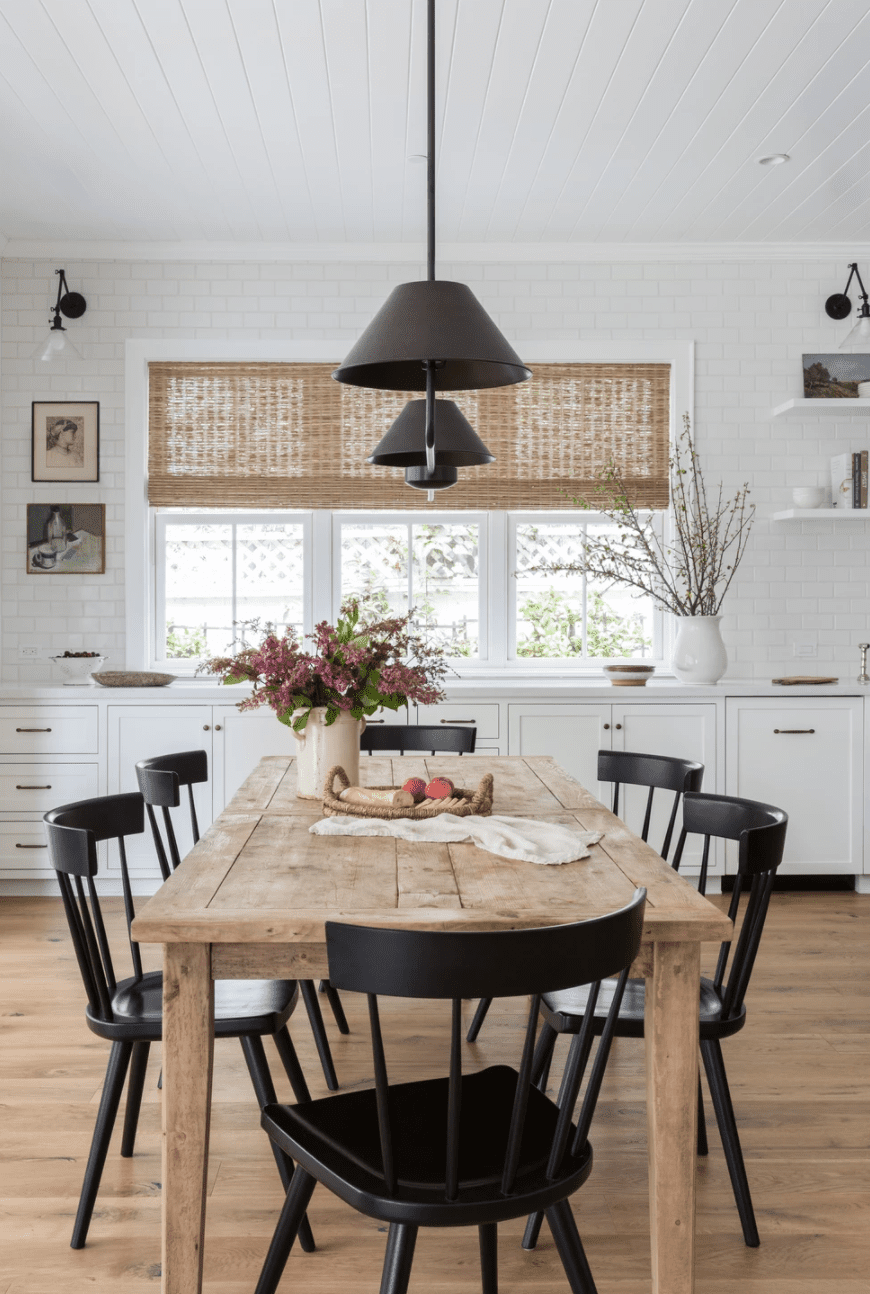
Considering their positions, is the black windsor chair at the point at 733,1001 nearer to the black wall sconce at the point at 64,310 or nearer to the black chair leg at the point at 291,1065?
the black chair leg at the point at 291,1065

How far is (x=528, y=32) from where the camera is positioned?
342 cm

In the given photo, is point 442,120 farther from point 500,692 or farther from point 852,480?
point 852,480

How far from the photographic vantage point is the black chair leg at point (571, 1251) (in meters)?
1.72

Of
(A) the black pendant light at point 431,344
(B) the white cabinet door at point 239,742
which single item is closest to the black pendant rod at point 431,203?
(A) the black pendant light at point 431,344

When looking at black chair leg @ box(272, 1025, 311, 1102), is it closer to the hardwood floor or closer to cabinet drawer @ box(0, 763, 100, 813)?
the hardwood floor

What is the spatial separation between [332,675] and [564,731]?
2.41 metres

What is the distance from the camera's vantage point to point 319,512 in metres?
5.53

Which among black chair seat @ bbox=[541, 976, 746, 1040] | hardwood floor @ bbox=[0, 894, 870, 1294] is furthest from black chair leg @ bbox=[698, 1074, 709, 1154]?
black chair seat @ bbox=[541, 976, 746, 1040]

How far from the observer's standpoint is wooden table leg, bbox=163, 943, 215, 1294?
5.73 ft

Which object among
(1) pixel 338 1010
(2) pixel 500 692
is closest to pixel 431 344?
(1) pixel 338 1010

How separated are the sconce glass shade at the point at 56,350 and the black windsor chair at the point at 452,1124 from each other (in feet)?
13.5

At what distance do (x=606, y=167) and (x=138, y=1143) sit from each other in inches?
157

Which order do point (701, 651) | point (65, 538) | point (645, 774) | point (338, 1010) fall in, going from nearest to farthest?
point (645, 774)
point (338, 1010)
point (701, 651)
point (65, 538)

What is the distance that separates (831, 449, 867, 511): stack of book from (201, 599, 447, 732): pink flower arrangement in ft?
11.0
